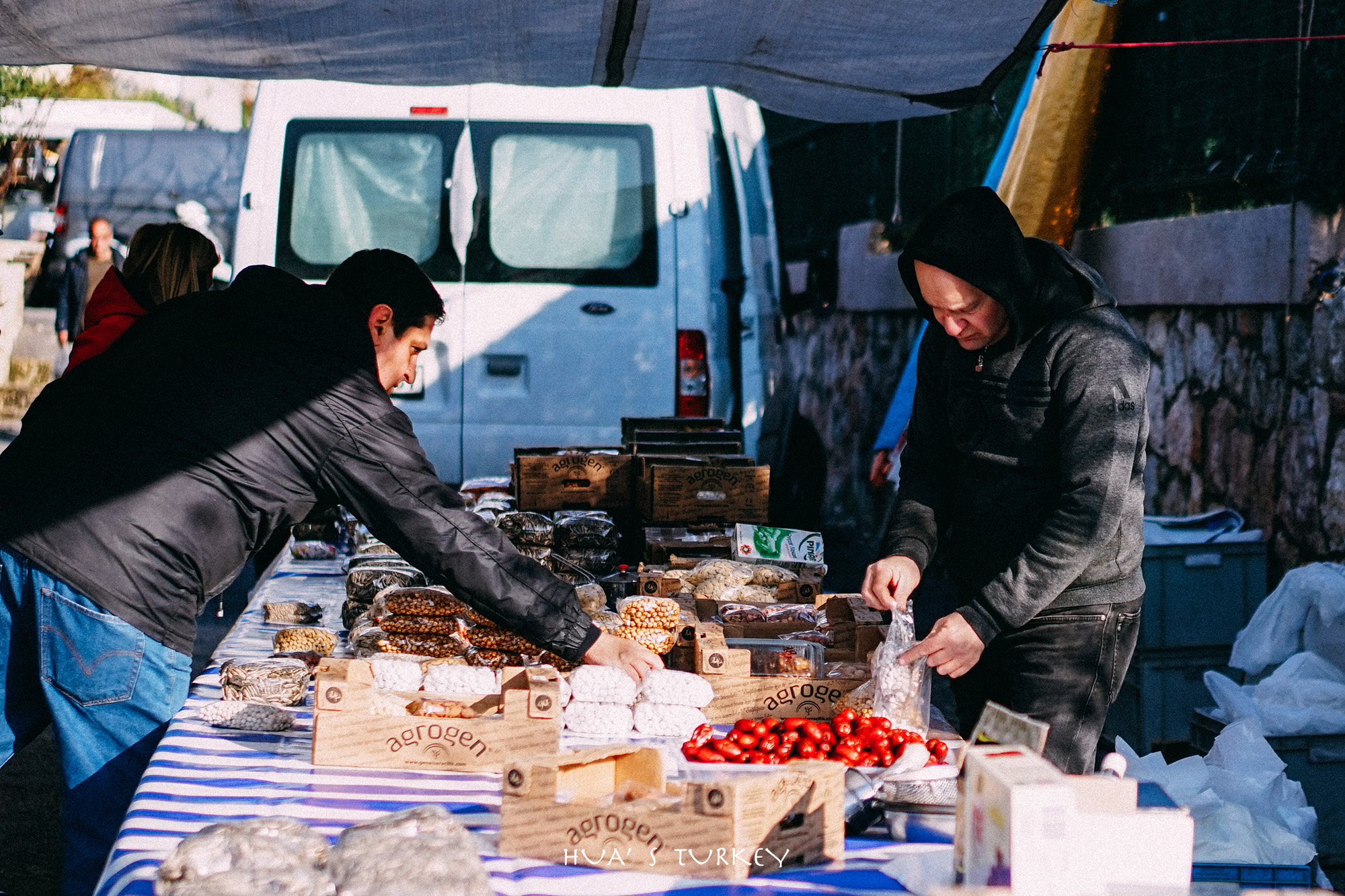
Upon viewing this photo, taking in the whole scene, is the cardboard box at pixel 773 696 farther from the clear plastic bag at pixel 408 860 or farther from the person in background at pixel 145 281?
the person in background at pixel 145 281

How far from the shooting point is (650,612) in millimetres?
2988

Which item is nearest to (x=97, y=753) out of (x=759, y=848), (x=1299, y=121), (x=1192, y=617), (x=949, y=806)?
(x=759, y=848)

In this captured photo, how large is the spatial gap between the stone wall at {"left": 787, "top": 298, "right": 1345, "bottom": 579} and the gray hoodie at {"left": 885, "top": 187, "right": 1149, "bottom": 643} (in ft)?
7.10

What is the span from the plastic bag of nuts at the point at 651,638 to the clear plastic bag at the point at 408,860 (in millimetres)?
1142

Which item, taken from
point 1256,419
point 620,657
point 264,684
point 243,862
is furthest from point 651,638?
point 1256,419

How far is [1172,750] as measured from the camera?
4.02 metres

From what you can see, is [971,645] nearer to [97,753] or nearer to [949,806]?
[949,806]

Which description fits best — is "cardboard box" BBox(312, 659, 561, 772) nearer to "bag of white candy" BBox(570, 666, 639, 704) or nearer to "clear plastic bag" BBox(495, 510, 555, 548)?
"bag of white candy" BBox(570, 666, 639, 704)

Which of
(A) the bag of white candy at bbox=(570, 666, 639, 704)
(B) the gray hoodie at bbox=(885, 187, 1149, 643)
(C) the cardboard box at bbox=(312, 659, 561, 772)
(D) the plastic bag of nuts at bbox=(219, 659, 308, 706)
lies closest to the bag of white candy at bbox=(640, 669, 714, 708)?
(A) the bag of white candy at bbox=(570, 666, 639, 704)

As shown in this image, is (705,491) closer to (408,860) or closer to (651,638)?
(651,638)

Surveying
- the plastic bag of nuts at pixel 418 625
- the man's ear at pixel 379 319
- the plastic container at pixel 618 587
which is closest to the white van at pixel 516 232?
the plastic container at pixel 618 587

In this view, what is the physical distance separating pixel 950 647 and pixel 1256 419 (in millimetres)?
3128

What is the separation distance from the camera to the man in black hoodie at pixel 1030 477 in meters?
2.63

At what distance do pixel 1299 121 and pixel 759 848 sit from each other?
4113 mm
